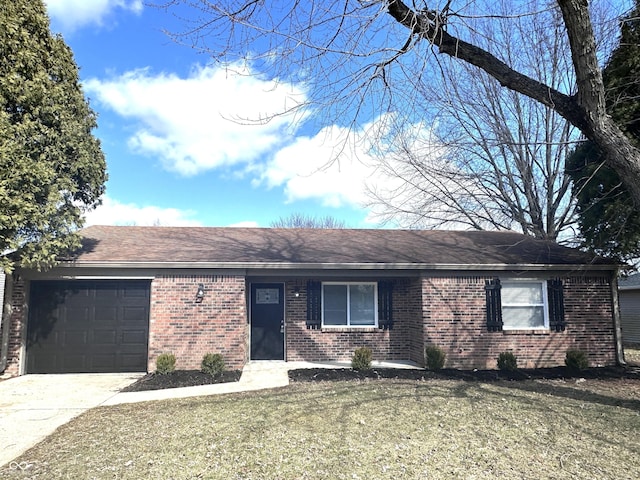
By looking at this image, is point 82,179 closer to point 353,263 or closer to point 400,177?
point 353,263

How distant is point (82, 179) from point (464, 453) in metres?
9.11

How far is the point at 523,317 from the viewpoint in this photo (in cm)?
1063

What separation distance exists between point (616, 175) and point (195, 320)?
33.8 feet

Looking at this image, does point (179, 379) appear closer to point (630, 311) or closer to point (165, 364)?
point (165, 364)

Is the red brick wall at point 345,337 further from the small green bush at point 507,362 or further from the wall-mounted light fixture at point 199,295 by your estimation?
the wall-mounted light fixture at point 199,295

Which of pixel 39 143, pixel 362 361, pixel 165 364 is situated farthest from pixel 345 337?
pixel 39 143

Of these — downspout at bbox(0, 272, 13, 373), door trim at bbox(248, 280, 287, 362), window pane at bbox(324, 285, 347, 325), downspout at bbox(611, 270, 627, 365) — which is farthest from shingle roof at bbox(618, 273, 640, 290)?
downspout at bbox(0, 272, 13, 373)

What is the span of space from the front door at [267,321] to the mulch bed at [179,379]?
61.2 inches

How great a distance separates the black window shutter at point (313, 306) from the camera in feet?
35.8

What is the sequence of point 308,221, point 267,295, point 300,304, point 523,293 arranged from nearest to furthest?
1. point 523,293
2. point 300,304
3. point 267,295
4. point 308,221

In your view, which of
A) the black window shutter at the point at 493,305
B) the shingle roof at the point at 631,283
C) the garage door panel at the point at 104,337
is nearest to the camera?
the garage door panel at the point at 104,337

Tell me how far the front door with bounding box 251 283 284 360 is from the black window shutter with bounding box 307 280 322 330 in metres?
0.75

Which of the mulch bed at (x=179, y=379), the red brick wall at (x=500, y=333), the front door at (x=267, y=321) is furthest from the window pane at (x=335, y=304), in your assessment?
the mulch bed at (x=179, y=379)

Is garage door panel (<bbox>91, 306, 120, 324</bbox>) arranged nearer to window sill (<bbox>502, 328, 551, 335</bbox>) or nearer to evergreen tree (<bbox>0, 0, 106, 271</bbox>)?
evergreen tree (<bbox>0, 0, 106, 271</bbox>)
